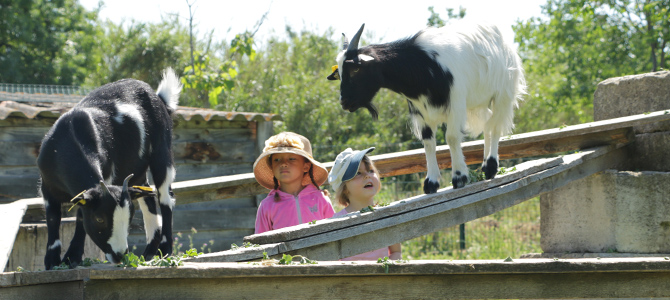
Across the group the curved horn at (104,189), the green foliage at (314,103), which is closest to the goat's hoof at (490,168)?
the curved horn at (104,189)

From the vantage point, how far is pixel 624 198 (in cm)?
527

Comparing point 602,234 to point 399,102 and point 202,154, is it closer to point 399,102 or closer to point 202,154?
point 202,154

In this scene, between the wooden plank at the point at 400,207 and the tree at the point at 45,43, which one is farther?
the tree at the point at 45,43

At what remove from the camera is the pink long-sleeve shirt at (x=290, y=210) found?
434 centimetres

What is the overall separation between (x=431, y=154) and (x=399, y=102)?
13.8 m

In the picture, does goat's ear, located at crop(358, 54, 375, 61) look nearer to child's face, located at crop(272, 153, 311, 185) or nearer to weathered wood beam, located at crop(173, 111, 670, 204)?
child's face, located at crop(272, 153, 311, 185)

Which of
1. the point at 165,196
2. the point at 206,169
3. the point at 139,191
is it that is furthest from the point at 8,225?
the point at 206,169

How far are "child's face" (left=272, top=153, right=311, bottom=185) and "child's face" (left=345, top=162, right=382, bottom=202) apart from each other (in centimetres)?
41

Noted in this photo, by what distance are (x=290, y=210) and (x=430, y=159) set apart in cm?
102

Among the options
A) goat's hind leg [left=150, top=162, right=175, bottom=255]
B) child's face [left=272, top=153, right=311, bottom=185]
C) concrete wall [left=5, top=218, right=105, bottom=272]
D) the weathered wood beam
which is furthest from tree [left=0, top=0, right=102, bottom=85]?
child's face [left=272, top=153, right=311, bottom=185]

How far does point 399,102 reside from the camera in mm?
18016

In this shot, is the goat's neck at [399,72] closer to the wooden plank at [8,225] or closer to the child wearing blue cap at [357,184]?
the child wearing blue cap at [357,184]

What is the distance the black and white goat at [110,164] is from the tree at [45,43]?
1978 cm

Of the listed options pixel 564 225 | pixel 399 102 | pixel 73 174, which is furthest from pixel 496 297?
pixel 399 102
